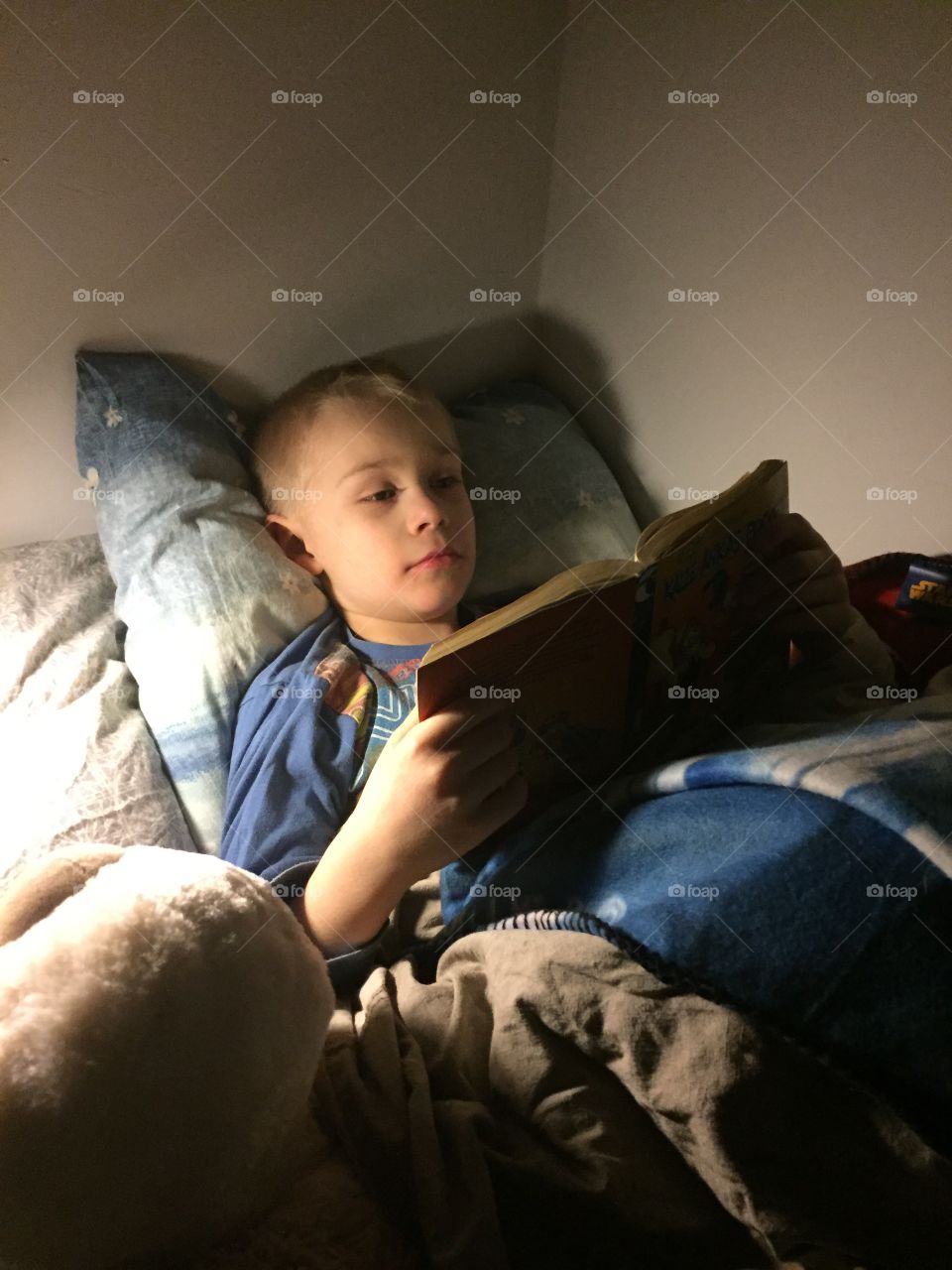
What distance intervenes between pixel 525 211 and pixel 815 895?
96 centimetres

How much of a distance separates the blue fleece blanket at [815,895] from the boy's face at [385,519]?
1.34 feet

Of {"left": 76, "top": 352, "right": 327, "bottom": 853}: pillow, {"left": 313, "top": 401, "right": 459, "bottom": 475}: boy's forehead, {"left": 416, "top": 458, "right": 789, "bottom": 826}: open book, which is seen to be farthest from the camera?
{"left": 313, "top": 401, "right": 459, "bottom": 475}: boy's forehead

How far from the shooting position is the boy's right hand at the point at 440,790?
0.69 metres

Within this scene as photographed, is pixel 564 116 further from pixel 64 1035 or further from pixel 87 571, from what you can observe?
pixel 64 1035

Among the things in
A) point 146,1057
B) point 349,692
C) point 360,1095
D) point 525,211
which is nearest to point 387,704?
point 349,692

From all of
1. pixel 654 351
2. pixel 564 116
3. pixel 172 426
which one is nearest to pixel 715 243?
pixel 654 351

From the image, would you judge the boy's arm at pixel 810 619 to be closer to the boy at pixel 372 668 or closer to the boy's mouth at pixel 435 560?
the boy at pixel 372 668

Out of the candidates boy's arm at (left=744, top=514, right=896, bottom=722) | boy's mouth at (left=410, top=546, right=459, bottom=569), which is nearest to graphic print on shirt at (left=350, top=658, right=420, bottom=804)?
boy's mouth at (left=410, top=546, right=459, bottom=569)

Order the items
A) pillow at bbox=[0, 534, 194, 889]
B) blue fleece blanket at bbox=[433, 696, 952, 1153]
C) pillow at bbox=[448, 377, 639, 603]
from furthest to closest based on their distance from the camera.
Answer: pillow at bbox=[448, 377, 639, 603]
pillow at bbox=[0, 534, 194, 889]
blue fleece blanket at bbox=[433, 696, 952, 1153]

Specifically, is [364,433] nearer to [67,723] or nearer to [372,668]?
[372,668]

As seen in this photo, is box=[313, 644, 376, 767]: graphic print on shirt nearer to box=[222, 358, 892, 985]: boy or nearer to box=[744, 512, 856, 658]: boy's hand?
box=[222, 358, 892, 985]: boy

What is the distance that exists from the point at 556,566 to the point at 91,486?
0.55 meters

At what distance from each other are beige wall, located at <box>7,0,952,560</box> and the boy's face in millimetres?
154

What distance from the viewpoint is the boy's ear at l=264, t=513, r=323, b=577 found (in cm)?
104
